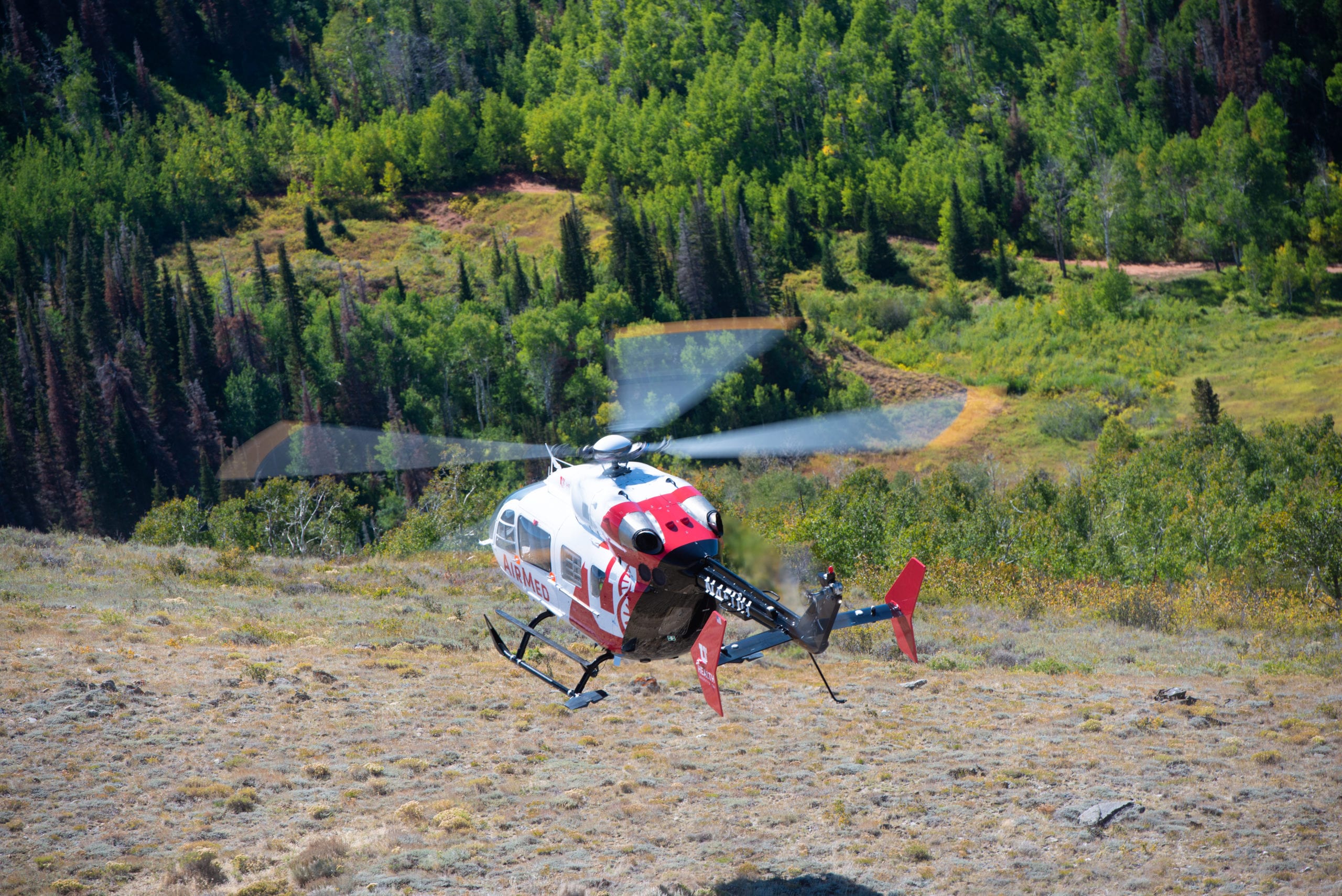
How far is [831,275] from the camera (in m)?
104

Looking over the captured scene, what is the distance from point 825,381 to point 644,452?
72439 mm

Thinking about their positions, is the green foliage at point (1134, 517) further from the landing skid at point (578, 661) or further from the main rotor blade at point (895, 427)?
the landing skid at point (578, 661)

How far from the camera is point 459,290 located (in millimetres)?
98938

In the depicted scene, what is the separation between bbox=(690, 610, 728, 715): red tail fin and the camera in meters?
15.1

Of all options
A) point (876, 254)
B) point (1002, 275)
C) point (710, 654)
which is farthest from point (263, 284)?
point (710, 654)

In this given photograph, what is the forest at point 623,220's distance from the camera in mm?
81562

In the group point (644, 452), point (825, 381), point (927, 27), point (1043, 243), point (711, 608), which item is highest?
point (927, 27)

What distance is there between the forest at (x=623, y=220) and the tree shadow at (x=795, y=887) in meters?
29.1

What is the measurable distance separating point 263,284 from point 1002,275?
62518 millimetres

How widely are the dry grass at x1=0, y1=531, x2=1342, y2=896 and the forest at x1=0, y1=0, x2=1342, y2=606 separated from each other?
20803 millimetres

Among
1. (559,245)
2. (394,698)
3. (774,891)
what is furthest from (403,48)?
(774,891)

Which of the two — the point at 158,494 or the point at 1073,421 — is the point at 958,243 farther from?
the point at 158,494

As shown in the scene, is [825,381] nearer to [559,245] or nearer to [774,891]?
A: [559,245]

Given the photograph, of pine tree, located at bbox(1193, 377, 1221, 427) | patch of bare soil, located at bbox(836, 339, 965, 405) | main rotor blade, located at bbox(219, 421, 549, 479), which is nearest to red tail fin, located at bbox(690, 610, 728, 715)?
pine tree, located at bbox(1193, 377, 1221, 427)
